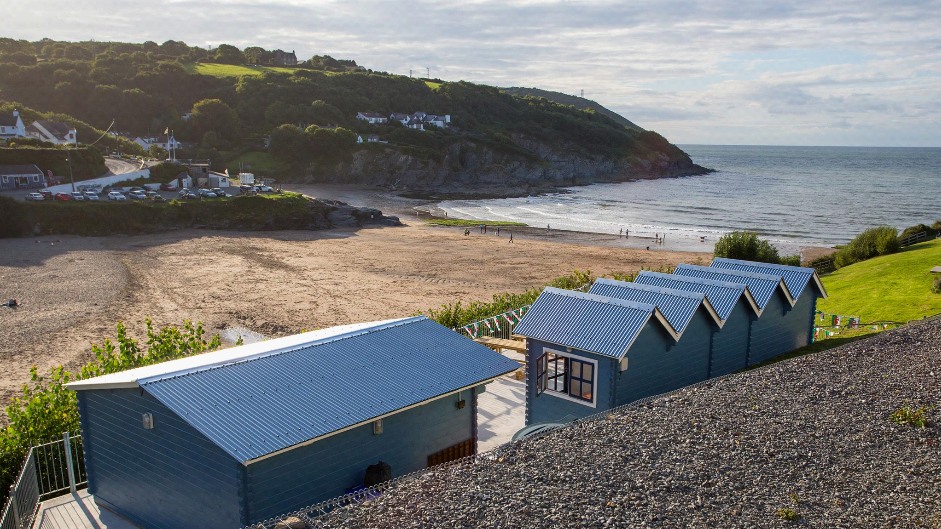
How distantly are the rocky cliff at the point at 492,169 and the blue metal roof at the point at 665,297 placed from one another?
80.4 m

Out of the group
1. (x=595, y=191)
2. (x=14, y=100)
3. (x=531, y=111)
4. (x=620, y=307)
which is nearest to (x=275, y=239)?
(x=620, y=307)

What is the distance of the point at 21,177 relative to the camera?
63.7 meters

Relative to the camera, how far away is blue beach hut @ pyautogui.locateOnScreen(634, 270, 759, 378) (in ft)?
54.6

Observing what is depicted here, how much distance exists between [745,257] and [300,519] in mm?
32345

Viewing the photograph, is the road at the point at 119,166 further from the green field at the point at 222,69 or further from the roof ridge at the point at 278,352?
the roof ridge at the point at 278,352

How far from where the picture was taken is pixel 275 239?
181 feet

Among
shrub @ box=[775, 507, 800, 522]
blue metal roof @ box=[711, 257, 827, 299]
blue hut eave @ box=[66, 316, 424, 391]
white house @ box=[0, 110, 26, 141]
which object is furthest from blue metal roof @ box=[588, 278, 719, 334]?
white house @ box=[0, 110, 26, 141]

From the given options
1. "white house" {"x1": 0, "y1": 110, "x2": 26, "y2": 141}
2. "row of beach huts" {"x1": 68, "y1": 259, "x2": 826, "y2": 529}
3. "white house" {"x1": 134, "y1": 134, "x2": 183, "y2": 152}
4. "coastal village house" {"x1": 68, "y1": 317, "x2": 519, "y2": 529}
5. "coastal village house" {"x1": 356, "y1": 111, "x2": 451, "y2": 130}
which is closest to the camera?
"coastal village house" {"x1": 68, "y1": 317, "x2": 519, "y2": 529}

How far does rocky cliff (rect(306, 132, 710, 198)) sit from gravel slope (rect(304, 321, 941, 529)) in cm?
8546

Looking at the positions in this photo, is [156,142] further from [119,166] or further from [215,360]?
[215,360]

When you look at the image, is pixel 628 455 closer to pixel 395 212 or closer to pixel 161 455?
pixel 161 455

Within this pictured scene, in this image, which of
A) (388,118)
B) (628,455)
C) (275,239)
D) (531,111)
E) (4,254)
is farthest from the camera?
(531,111)

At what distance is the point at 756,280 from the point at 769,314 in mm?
998

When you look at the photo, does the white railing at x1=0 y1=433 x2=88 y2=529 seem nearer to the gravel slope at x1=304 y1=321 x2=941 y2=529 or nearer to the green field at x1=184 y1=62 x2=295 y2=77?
the gravel slope at x1=304 y1=321 x2=941 y2=529
